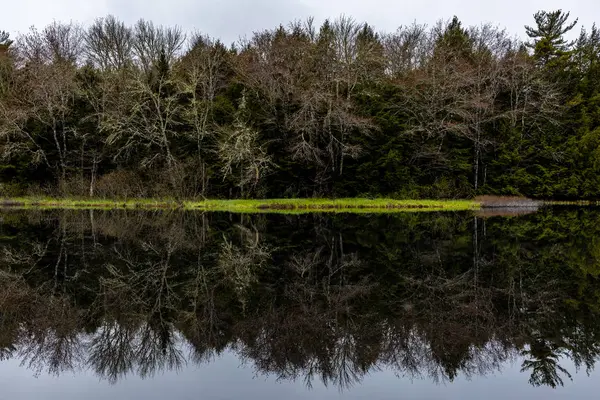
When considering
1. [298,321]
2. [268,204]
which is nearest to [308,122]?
[268,204]

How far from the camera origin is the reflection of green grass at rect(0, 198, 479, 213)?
3734 centimetres

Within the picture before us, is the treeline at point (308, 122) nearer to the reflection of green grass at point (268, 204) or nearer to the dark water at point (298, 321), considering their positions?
the reflection of green grass at point (268, 204)

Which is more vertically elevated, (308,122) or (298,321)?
(308,122)

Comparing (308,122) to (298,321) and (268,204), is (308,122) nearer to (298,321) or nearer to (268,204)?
(268,204)

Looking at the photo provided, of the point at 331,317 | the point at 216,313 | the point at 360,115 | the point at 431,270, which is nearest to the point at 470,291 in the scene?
the point at 431,270

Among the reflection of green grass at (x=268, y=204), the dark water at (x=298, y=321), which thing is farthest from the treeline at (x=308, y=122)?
the dark water at (x=298, y=321)

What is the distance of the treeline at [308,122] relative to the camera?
40594mm

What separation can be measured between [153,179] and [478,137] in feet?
84.7

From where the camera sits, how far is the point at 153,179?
40.3m

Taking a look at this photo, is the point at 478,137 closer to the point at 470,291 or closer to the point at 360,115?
the point at 360,115

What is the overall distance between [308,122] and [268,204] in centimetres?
657

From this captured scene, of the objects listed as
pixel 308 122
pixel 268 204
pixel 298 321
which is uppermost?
pixel 308 122

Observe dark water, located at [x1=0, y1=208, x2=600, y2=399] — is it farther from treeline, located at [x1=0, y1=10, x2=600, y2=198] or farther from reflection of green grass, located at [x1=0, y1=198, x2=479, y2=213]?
treeline, located at [x1=0, y1=10, x2=600, y2=198]

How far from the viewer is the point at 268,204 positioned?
37938mm
